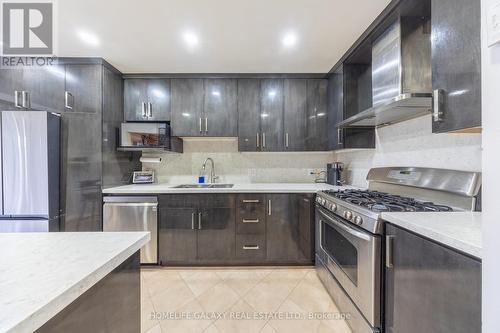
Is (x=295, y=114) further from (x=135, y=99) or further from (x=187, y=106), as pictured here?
(x=135, y=99)

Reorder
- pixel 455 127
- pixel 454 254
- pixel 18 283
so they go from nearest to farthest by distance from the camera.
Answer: pixel 18 283 → pixel 454 254 → pixel 455 127

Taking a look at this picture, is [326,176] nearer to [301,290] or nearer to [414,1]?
[301,290]

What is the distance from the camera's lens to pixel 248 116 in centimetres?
277

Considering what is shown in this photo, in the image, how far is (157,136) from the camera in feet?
8.53

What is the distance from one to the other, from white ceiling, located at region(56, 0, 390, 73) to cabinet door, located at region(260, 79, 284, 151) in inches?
10.1

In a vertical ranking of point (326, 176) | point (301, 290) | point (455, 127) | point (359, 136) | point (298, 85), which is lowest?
point (301, 290)

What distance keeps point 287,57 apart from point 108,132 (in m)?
2.17

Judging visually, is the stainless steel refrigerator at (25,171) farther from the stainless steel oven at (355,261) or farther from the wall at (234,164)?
the stainless steel oven at (355,261)

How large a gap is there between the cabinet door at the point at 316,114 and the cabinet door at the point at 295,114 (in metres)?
0.05

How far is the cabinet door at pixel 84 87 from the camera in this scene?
7.71 ft

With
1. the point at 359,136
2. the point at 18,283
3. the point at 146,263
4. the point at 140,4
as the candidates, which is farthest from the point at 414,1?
the point at 146,263

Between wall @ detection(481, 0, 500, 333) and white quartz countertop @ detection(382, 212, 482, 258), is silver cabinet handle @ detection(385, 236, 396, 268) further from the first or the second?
wall @ detection(481, 0, 500, 333)

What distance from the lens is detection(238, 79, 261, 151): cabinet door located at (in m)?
2.76

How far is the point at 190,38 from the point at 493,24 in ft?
6.49
